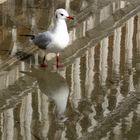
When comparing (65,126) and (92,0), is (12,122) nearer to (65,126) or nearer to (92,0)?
(65,126)

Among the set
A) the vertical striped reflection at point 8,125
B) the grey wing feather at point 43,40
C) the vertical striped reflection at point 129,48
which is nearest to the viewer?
the vertical striped reflection at point 8,125

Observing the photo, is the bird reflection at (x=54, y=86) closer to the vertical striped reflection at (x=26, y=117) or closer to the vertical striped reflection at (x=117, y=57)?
the vertical striped reflection at (x=26, y=117)

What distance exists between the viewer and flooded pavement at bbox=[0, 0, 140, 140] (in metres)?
6.43

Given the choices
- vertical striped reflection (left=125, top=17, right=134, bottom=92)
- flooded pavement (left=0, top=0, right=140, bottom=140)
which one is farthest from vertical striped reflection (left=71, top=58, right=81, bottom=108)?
vertical striped reflection (left=125, top=17, right=134, bottom=92)

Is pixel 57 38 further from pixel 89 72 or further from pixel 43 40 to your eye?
pixel 89 72

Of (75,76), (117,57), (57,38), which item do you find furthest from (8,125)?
(117,57)

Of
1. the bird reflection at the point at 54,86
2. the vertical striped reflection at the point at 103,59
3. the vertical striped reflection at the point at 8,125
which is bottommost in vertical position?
the vertical striped reflection at the point at 8,125

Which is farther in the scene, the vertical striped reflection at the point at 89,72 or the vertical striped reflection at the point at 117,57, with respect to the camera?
the vertical striped reflection at the point at 89,72

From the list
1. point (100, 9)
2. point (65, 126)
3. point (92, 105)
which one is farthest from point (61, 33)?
point (100, 9)

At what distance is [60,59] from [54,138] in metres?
2.48

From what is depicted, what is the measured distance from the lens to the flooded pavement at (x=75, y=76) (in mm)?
6434

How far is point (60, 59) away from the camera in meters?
8.48

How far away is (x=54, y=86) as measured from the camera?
754cm

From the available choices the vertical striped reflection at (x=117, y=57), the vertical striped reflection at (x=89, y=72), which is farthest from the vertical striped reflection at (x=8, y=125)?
the vertical striped reflection at (x=117, y=57)
